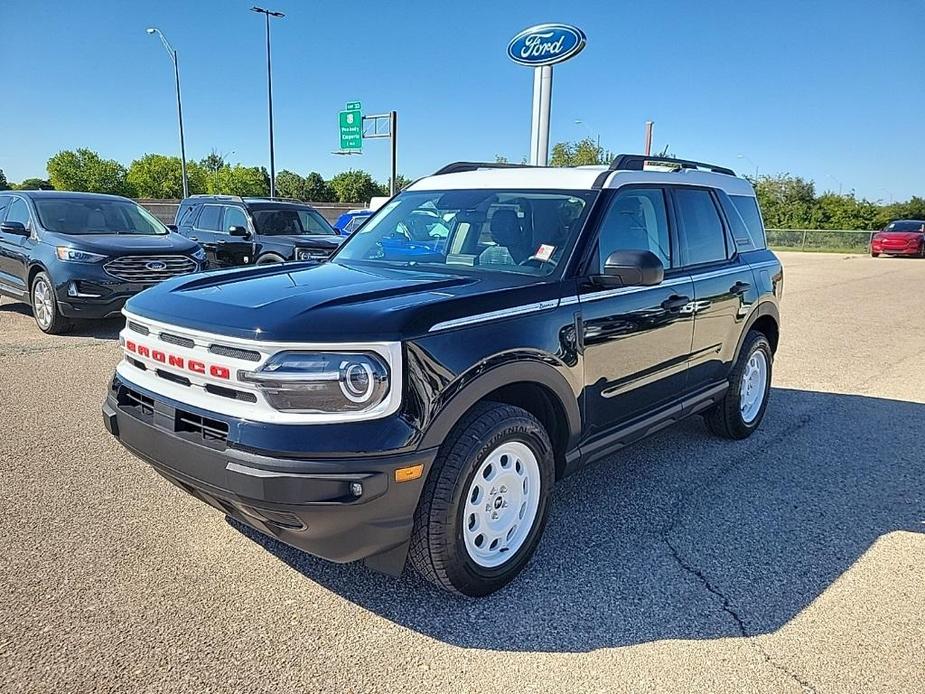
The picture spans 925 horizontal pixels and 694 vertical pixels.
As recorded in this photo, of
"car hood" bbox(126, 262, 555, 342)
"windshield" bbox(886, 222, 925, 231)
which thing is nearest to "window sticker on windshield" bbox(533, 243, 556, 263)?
"car hood" bbox(126, 262, 555, 342)

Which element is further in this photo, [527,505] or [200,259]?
[200,259]

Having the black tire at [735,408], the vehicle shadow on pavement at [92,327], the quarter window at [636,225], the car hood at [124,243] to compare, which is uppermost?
the quarter window at [636,225]

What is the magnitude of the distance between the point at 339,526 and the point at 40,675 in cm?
117

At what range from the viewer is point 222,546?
3377 millimetres

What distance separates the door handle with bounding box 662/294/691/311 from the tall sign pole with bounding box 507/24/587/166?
42.7 ft

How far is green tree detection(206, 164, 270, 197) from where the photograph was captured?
6438cm

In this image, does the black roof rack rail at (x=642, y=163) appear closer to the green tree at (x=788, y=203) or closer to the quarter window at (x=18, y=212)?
→ the quarter window at (x=18, y=212)

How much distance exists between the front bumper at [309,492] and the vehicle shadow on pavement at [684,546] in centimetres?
51

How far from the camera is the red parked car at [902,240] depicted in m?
29.7

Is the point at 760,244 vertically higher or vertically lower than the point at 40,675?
higher

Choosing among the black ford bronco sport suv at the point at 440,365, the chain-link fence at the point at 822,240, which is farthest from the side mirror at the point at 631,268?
the chain-link fence at the point at 822,240

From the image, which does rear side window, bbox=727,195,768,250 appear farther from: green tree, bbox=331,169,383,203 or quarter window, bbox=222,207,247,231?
green tree, bbox=331,169,383,203

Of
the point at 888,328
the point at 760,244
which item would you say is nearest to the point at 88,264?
the point at 760,244

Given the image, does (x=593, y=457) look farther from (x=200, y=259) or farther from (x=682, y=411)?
(x=200, y=259)
